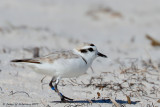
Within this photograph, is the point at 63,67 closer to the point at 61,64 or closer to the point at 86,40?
the point at 61,64

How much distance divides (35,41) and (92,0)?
22.0ft

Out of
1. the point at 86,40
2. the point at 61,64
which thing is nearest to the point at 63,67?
the point at 61,64

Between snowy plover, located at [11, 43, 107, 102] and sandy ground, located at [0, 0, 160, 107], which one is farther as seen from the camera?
sandy ground, located at [0, 0, 160, 107]

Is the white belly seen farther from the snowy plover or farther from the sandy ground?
the sandy ground

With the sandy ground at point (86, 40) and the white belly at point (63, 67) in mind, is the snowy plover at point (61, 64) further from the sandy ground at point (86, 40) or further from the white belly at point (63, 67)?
the sandy ground at point (86, 40)

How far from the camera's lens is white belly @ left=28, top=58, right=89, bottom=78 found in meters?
4.25

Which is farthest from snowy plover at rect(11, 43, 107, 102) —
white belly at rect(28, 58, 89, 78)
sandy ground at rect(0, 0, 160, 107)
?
sandy ground at rect(0, 0, 160, 107)

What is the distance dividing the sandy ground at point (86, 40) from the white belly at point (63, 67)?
366 mm

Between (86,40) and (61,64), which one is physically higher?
(86,40)

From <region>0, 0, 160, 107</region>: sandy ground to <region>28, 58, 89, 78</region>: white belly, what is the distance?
0.37m

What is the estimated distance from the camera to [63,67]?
13.9 feet

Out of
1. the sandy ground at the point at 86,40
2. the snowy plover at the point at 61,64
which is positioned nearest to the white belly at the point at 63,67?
the snowy plover at the point at 61,64

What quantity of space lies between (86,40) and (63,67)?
707 centimetres

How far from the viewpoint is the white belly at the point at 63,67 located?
4.25 meters
